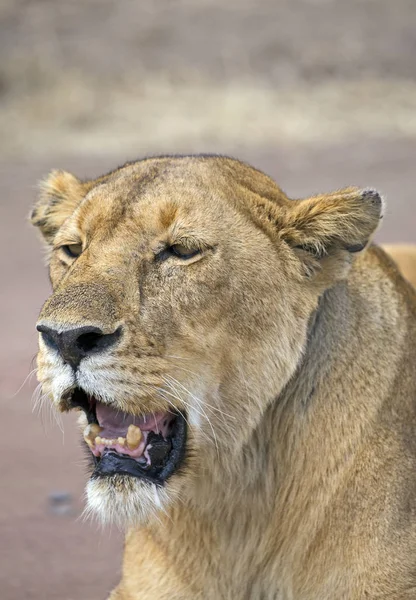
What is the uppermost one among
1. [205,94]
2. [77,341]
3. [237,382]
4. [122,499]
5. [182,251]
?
[205,94]

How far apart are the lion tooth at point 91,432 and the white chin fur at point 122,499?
115mm

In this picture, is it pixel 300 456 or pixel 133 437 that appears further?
pixel 300 456

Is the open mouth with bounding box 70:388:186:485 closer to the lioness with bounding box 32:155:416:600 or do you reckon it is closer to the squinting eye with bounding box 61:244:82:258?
the lioness with bounding box 32:155:416:600

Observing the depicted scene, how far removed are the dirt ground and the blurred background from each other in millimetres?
41

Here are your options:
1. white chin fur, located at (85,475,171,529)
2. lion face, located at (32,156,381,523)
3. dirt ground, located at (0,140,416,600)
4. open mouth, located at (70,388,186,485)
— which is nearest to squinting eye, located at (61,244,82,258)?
lion face, located at (32,156,381,523)

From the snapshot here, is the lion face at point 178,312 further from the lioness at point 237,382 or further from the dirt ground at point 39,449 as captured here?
the dirt ground at point 39,449

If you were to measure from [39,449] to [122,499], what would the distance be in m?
3.57

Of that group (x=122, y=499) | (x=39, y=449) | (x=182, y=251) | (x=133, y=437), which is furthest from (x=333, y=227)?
(x=39, y=449)

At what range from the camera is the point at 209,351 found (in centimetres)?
357

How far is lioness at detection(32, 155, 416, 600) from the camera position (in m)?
3.49

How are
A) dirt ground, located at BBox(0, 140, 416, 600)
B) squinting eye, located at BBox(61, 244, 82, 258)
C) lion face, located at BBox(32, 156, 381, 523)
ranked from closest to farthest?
lion face, located at BBox(32, 156, 381, 523), squinting eye, located at BBox(61, 244, 82, 258), dirt ground, located at BBox(0, 140, 416, 600)

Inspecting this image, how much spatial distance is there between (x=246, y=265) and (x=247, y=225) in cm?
14

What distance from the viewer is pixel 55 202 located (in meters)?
4.25

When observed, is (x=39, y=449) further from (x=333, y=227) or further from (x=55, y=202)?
(x=333, y=227)
